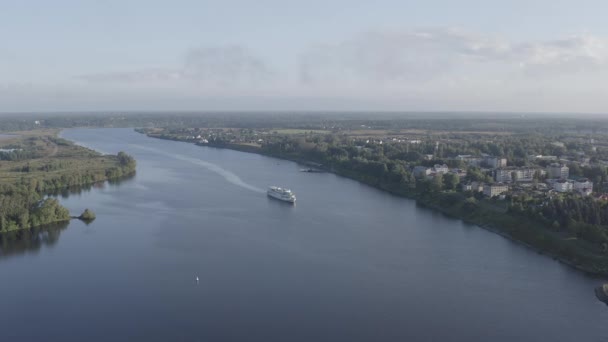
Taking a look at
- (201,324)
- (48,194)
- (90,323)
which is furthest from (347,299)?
(48,194)

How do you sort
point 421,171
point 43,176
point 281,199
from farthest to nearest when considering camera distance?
point 421,171 < point 43,176 < point 281,199

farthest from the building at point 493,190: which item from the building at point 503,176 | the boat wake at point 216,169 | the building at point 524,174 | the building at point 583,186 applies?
the boat wake at point 216,169

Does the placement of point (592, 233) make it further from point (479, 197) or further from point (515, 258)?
point (479, 197)

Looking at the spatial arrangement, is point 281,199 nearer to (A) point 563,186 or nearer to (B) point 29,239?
(B) point 29,239

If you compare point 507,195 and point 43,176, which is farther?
point 43,176

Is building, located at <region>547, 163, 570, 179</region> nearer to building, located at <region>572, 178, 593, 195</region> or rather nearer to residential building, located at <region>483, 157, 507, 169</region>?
building, located at <region>572, 178, 593, 195</region>

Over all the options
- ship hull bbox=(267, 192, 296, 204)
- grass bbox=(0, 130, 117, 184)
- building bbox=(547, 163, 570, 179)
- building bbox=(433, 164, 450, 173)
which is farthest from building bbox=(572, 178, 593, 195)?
grass bbox=(0, 130, 117, 184)

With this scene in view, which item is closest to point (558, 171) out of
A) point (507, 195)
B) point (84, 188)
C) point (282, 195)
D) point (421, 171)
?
point (421, 171)

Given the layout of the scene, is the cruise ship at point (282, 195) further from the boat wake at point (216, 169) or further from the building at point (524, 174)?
the building at point (524, 174)
